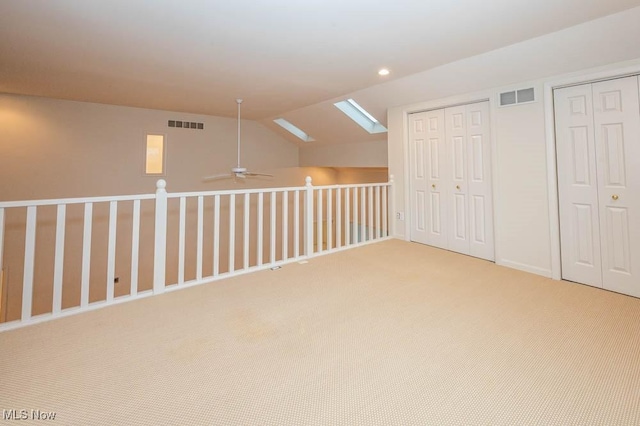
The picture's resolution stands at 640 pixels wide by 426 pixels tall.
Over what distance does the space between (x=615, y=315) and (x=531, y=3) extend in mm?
2304

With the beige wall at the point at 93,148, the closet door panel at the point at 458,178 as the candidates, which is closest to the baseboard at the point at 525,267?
the closet door panel at the point at 458,178

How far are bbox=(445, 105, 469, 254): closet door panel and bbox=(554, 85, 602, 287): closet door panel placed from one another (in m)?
0.97

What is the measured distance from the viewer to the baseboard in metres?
3.00

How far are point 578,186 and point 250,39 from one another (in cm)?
335

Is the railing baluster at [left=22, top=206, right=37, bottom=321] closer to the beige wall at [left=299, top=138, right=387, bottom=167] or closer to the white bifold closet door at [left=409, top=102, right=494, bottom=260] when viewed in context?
the white bifold closet door at [left=409, top=102, right=494, bottom=260]

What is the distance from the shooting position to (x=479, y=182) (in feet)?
11.8

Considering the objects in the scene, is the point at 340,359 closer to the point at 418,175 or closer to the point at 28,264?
the point at 28,264

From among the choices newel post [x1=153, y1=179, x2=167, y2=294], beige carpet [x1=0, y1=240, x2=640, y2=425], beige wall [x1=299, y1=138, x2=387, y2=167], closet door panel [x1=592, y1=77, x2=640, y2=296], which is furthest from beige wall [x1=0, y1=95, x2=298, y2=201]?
closet door panel [x1=592, y1=77, x2=640, y2=296]

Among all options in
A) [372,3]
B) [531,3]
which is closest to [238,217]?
[372,3]

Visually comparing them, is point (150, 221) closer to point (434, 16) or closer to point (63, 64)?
point (63, 64)

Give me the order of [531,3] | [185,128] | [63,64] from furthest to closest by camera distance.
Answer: [185,128], [63,64], [531,3]

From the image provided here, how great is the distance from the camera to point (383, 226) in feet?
15.5
